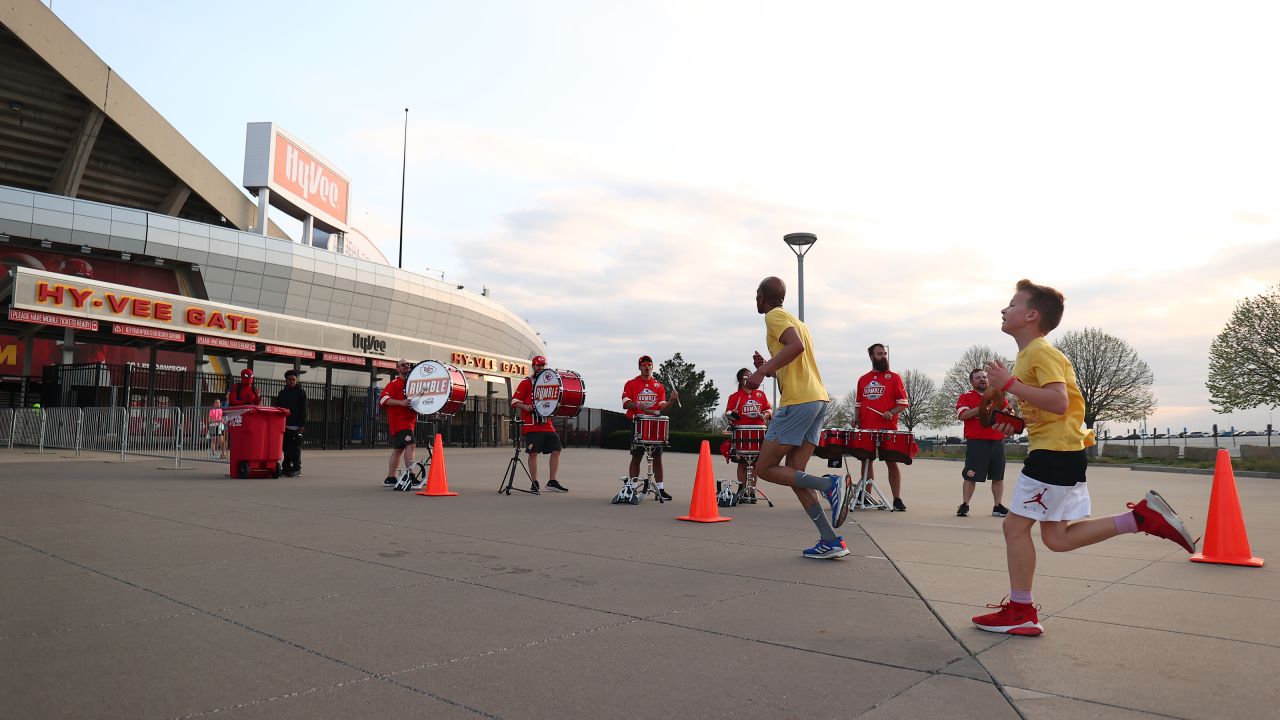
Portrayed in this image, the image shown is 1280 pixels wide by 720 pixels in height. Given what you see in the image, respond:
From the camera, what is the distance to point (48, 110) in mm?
42469

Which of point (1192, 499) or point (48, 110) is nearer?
point (1192, 499)

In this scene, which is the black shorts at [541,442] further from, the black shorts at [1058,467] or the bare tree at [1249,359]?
the bare tree at [1249,359]

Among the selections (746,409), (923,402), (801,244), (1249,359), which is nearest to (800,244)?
(801,244)

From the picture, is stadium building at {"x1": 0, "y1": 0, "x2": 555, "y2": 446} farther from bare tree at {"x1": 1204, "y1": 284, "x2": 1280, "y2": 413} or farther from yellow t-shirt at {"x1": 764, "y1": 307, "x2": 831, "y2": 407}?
bare tree at {"x1": 1204, "y1": 284, "x2": 1280, "y2": 413}

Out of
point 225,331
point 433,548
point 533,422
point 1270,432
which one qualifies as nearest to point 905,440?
point 533,422

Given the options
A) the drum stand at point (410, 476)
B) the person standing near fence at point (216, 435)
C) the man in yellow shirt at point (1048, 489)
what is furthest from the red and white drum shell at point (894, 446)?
the person standing near fence at point (216, 435)

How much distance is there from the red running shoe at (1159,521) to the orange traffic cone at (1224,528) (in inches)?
107

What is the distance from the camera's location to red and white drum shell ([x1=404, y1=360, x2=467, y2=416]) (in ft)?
41.9

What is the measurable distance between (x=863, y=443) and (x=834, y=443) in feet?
1.78

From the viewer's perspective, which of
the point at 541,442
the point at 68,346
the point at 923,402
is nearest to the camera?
the point at 541,442

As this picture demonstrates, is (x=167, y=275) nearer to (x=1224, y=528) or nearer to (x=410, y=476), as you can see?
(x=410, y=476)

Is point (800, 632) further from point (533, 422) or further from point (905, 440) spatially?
point (533, 422)

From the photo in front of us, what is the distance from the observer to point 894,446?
393 inches

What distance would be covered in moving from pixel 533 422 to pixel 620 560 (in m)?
6.43
